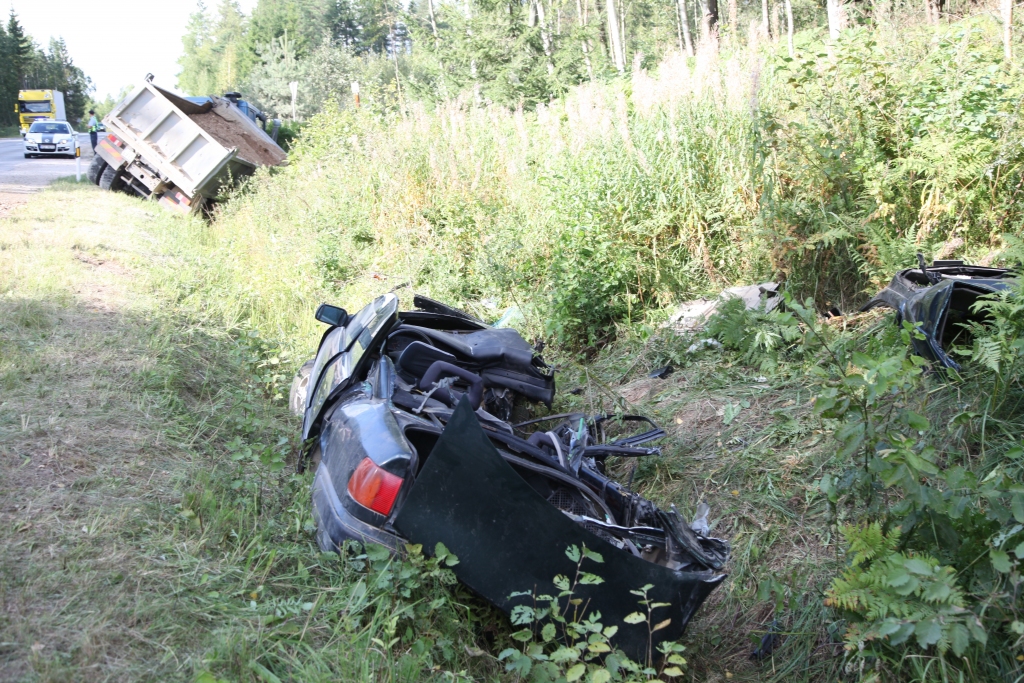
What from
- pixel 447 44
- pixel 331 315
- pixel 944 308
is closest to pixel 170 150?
pixel 447 44

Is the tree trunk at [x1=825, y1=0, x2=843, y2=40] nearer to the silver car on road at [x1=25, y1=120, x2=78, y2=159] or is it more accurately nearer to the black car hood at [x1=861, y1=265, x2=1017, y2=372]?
the black car hood at [x1=861, y1=265, x2=1017, y2=372]

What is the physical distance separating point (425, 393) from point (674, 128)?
14.7 ft

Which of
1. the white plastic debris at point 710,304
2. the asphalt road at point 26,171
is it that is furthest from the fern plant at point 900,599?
the asphalt road at point 26,171

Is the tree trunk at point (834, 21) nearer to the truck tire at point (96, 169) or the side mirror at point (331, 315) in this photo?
the side mirror at point (331, 315)

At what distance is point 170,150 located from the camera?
1362cm

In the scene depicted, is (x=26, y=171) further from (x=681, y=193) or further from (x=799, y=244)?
(x=799, y=244)

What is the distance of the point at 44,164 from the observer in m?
25.2

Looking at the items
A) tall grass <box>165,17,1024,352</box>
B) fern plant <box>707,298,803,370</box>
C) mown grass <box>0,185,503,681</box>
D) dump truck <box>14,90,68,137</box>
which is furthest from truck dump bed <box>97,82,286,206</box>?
dump truck <box>14,90,68,137</box>

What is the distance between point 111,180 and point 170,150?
2227 mm

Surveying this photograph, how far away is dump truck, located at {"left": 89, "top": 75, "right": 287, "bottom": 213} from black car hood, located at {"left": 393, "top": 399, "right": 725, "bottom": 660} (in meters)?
11.4

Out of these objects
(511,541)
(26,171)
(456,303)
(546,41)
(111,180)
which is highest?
(546,41)

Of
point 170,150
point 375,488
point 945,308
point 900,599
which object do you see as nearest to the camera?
point 900,599

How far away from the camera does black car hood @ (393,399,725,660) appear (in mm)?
2881

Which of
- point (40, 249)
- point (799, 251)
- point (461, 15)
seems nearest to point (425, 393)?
point (799, 251)
